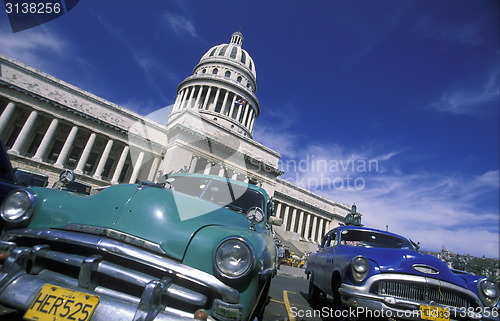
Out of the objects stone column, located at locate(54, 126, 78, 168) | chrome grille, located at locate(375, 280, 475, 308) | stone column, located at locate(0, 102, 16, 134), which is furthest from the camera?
stone column, located at locate(54, 126, 78, 168)

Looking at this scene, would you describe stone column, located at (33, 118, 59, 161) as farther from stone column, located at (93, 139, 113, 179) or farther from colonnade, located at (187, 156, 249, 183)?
colonnade, located at (187, 156, 249, 183)

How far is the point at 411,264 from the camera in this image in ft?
10.9

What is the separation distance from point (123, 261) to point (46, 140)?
1137 inches

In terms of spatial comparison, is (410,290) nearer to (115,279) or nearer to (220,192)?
(220,192)

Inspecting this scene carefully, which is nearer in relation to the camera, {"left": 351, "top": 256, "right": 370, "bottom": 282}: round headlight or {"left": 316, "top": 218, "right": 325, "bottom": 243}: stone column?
{"left": 351, "top": 256, "right": 370, "bottom": 282}: round headlight

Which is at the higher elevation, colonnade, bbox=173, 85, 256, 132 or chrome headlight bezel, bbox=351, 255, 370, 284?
colonnade, bbox=173, 85, 256, 132

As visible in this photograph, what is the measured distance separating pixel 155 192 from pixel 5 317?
1357mm

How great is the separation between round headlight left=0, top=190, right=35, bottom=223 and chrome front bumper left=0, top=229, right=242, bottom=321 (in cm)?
26

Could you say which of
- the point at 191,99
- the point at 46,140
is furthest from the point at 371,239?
the point at 191,99

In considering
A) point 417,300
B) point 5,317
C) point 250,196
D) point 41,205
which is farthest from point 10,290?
point 417,300

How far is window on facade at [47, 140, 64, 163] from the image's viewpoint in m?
26.2

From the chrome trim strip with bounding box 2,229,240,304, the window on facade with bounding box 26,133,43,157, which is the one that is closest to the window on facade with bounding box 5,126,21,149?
the window on facade with bounding box 26,133,43,157

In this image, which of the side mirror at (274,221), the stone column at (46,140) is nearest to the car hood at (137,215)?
the side mirror at (274,221)

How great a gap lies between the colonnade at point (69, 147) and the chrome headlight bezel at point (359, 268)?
26729mm
